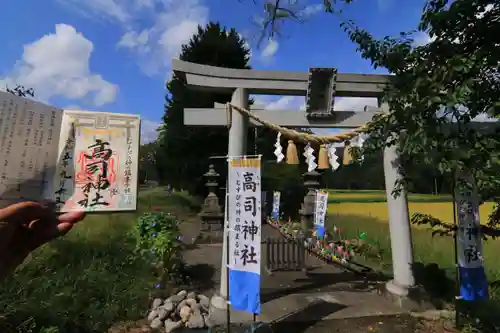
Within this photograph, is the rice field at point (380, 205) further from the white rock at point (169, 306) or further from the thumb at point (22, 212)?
the thumb at point (22, 212)

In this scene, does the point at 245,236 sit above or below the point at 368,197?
below

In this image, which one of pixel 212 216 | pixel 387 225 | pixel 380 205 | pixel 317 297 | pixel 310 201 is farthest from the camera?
pixel 380 205

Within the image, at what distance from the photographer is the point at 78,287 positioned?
491 cm

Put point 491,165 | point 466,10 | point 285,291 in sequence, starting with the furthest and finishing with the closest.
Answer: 1. point 285,291
2. point 466,10
3. point 491,165

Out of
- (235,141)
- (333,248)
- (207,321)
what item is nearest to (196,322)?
(207,321)

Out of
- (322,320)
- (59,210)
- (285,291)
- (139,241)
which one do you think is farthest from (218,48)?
(59,210)

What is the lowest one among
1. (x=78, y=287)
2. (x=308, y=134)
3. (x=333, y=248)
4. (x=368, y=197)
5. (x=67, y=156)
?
(x=78, y=287)

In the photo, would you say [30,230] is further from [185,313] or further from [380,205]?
[380,205]

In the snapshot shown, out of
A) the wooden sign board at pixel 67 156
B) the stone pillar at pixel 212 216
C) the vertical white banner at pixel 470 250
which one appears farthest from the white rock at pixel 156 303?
the stone pillar at pixel 212 216

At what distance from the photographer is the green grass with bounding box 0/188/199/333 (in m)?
4.07

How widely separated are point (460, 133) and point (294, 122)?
2430 millimetres

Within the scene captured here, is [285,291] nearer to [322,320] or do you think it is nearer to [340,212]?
[322,320]

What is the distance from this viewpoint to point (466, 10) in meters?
2.80

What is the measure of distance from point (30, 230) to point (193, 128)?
1522 cm
